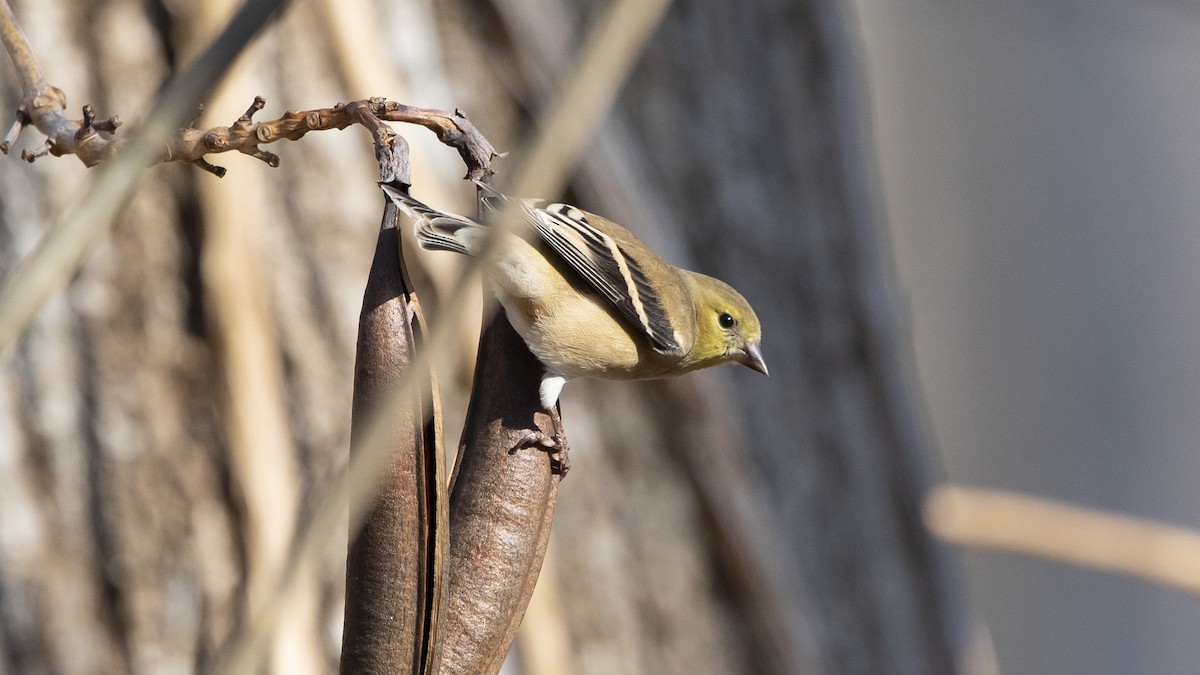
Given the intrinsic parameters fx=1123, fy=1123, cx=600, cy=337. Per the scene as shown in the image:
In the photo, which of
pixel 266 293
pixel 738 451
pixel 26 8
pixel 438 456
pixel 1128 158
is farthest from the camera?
pixel 1128 158

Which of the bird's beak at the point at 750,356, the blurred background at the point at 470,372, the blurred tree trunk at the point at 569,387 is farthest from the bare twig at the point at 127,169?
the bird's beak at the point at 750,356

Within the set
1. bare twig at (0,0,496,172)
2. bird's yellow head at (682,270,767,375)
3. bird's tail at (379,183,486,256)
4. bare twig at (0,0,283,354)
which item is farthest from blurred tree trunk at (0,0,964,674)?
bare twig at (0,0,283,354)

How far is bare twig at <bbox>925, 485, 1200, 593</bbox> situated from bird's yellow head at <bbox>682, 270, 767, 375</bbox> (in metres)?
0.84

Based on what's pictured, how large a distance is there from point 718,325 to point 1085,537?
3.43 ft

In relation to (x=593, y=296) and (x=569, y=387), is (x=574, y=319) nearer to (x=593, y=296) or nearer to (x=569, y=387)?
(x=593, y=296)

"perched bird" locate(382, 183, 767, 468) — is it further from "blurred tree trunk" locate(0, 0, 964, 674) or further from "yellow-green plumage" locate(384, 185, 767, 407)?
"blurred tree trunk" locate(0, 0, 964, 674)

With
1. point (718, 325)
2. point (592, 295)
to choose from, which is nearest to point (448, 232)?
point (592, 295)

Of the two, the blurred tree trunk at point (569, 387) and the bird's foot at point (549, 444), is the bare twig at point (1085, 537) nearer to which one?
the blurred tree trunk at point (569, 387)

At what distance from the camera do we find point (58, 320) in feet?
5.74

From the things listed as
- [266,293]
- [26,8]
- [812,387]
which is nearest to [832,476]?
[812,387]

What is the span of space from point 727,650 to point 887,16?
4192 mm

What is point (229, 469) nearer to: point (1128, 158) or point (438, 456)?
point (438, 456)

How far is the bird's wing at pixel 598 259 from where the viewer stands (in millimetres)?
1361

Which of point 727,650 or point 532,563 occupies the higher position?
point 727,650
